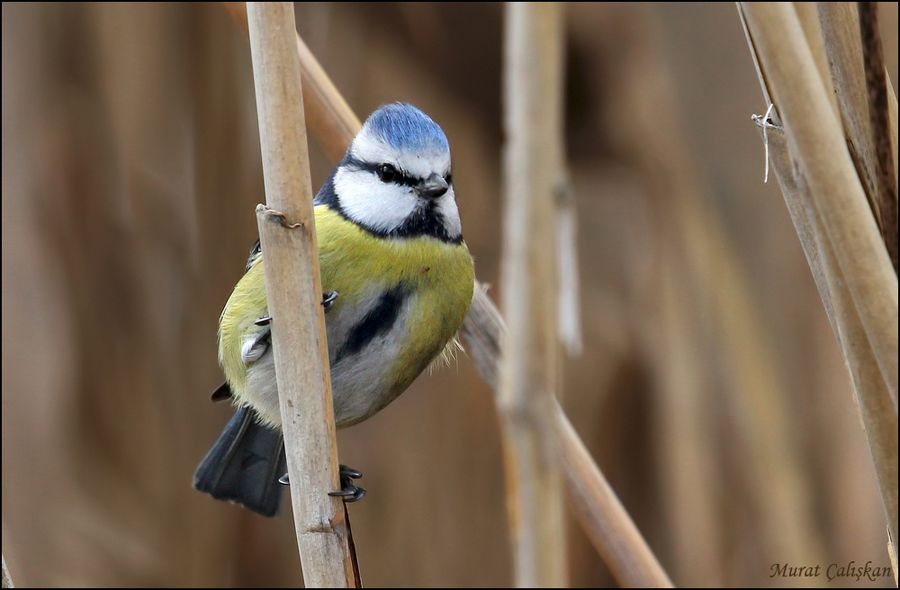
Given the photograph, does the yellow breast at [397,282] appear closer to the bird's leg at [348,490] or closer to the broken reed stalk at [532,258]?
the bird's leg at [348,490]

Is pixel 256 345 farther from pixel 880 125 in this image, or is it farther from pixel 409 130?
pixel 880 125

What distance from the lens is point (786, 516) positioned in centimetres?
139

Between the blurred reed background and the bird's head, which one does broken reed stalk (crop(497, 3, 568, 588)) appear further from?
the blurred reed background

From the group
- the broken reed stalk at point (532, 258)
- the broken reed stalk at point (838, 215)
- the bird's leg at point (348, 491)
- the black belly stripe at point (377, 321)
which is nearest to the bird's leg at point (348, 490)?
the bird's leg at point (348, 491)

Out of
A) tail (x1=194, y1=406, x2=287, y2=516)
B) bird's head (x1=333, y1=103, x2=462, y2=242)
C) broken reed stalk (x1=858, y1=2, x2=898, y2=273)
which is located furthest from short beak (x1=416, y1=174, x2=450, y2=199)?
broken reed stalk (x1=858, y1=2, x2=898, y2=273)

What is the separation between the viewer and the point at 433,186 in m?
1.01

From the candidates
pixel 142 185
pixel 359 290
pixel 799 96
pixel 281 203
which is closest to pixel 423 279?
pixel 359 290

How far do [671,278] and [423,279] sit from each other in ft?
1.93

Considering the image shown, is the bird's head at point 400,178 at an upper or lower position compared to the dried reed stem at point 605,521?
upper

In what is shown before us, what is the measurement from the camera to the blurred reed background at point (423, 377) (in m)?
1.48

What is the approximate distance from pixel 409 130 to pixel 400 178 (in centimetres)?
6

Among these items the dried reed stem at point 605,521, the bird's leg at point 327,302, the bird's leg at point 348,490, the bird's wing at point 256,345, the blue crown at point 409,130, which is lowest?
the dried reed stem at point 605,521

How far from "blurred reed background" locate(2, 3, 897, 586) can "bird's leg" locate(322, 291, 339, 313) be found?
1.61 ft

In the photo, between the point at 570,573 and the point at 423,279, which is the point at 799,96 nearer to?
the point at 423,279
